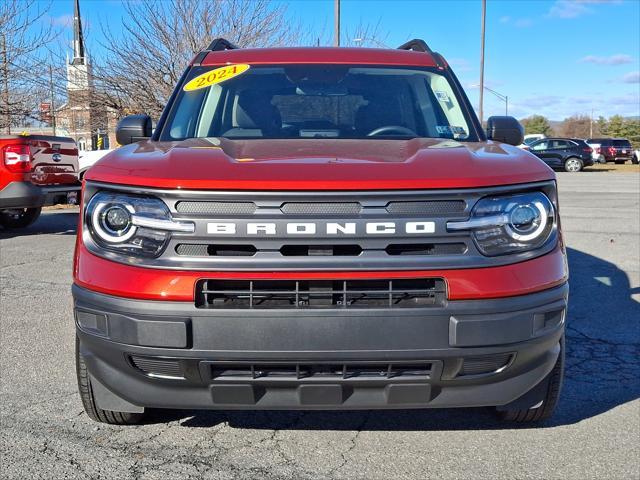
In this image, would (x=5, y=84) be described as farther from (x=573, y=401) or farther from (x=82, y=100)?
(x=573, y=401)

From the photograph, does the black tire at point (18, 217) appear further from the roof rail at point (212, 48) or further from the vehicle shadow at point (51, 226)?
the roof rail at point (212, 48)

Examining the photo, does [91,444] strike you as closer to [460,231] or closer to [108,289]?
[108,289]

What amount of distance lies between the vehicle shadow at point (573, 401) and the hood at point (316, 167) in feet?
4.27

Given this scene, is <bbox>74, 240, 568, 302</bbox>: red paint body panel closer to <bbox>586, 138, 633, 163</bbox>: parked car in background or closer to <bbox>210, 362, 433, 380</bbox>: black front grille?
<bbox>210, 362, 433, 380</bbox>: black front grille

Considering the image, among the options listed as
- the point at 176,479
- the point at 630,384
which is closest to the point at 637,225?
the point at 630,384

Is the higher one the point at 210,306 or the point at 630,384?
the point at 210,306

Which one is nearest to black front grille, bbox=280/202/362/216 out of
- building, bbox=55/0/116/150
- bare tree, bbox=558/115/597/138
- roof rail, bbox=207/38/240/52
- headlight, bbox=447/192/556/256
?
headlight, bbox=447/192/556/256

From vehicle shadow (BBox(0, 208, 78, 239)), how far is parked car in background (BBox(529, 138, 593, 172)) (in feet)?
77.6

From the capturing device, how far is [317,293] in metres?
2.47

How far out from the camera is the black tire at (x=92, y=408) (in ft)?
9.77

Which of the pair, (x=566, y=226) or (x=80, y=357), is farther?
(x=566, y=226)

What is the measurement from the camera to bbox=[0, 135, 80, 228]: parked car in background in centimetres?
910

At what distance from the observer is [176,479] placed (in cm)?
278

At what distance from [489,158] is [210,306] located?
1321 mm
